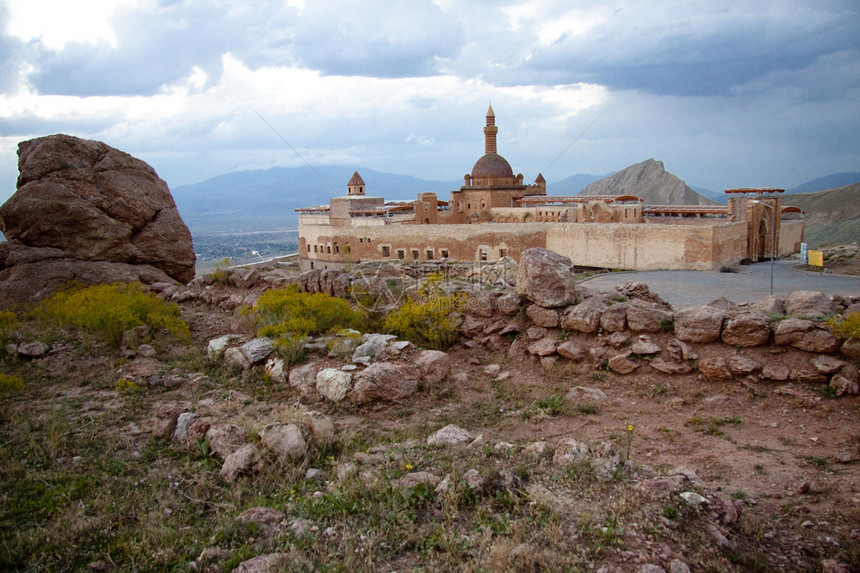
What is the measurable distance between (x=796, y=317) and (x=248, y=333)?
9547mm

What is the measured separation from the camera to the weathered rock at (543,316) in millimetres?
9773

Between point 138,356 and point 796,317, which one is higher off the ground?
point 796,317

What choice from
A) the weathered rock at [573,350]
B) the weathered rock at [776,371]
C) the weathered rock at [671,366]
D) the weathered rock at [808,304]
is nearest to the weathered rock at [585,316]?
the weathered rock at [573,350]

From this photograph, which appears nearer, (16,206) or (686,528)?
(686,528)

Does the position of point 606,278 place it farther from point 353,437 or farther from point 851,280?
point 353,437

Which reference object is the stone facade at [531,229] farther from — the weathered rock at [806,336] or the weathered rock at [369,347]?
the weathered rock at [369,347]

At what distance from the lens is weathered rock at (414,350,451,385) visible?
8.64m

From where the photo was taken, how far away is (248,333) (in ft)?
37.0

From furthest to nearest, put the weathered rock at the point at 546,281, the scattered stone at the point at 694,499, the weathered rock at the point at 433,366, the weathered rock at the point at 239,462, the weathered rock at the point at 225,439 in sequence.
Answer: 1. the weathered rock at the point at 546,281
2. the weathered rock at the point at 433,366
3. the weathered rock at the point at 225,439
4. the weathered rock at the point at 239,462
5. the scattered stone at the point at 694,499

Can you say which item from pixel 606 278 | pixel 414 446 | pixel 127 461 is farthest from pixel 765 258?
pixel 127 461

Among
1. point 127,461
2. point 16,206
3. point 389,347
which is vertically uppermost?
point 16,206

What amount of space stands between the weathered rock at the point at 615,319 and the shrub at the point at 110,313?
8122 mm

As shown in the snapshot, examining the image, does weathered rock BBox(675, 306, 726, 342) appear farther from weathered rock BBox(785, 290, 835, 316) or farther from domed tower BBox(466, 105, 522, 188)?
domed tower BBox(466, 105, 522, 188)

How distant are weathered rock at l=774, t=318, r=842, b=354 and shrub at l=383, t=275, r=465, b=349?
17.0 feet
